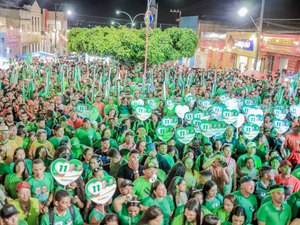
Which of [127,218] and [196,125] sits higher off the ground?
[196,125]

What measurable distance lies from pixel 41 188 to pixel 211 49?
39348 millimetres

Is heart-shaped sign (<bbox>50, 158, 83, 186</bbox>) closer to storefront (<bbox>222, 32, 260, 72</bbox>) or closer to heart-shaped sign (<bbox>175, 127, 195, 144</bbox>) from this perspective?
heart-shaped sign (<bbox>175, 127, 195, 144</bbox>)

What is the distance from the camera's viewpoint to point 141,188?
5457 mm

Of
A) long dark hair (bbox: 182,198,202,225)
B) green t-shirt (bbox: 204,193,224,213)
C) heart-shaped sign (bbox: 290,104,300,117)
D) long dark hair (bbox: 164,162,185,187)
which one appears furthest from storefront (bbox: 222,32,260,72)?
long dark hair (bbox: 182,198,202,225)

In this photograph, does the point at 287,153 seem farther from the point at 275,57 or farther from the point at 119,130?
the point at 275,57

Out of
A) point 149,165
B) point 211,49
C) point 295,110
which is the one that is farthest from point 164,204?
point 211,49

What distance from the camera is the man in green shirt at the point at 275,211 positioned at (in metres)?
4.91

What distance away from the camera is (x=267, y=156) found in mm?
7344

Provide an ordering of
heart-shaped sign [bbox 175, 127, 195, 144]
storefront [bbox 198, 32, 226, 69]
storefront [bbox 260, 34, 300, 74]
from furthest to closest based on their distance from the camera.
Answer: storefront [bbox 198, 32, 226, 69]
storefront [bbox 260, 34, 300, 74]
heart-shaped sign [bbox 175, 127, 195, 144]

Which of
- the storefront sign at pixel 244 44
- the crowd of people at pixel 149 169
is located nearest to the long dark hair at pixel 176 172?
the crowd of people at pixel 149 169

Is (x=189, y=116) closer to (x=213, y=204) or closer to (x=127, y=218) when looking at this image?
(x=213, y=204)

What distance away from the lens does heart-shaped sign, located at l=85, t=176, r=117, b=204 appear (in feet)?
15.6

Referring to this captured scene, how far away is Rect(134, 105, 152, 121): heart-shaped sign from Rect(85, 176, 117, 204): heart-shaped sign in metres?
4.30

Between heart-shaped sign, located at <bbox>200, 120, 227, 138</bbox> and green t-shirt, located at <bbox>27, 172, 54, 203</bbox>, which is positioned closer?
green t-shirt, located at <bbox>27, 172, 54, 203</bbox>
